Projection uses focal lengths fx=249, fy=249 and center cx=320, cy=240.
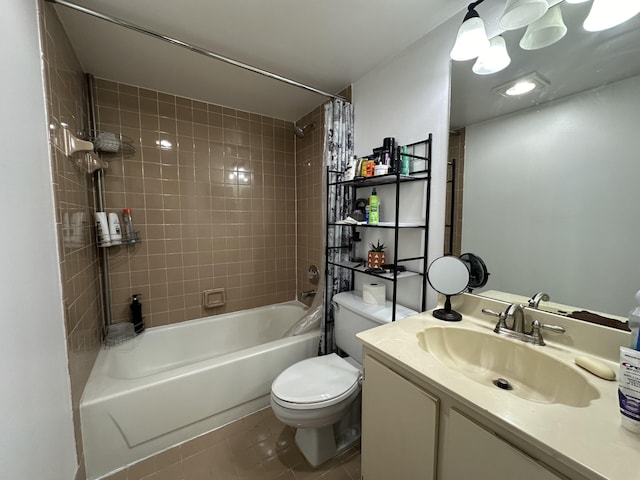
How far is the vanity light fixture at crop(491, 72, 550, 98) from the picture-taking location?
98 cm

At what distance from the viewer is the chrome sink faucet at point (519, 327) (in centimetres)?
92

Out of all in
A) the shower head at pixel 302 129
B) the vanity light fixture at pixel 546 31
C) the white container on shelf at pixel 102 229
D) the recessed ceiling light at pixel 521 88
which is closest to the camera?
the vanity light fixture at pixel 546 31

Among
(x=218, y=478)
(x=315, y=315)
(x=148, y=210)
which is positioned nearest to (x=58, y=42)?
(x=148, y=210)

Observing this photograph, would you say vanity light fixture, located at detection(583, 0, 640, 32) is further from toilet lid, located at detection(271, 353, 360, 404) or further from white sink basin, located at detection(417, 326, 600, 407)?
toilet lid, located at detection(271, 353, 360, 404)

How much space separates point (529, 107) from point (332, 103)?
1.17 m

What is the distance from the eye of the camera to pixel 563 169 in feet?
3.02

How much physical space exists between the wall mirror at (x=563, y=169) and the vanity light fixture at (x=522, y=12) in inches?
5.1

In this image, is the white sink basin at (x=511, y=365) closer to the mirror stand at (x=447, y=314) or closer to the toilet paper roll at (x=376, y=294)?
the mirror stand at (x=447, y=314)

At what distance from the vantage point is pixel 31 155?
35.1 inches

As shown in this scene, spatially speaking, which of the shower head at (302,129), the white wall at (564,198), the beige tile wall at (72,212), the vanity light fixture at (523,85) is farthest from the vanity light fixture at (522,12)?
the beige tile wall at (72,212)

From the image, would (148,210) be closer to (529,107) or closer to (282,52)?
(282,52)

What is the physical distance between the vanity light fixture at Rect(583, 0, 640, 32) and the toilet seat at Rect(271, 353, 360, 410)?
1730 mm

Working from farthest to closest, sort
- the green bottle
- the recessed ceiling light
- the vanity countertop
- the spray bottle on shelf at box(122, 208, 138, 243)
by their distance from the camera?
the spray bottle on shelf at box(122, 208, 138, 243) → the green bottle → the recessed ceiling light → the vanity countertop

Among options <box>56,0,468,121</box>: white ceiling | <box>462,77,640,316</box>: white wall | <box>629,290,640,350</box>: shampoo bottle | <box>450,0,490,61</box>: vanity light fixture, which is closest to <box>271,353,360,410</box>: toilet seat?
<box>462,77,640,316</box>: white wall
